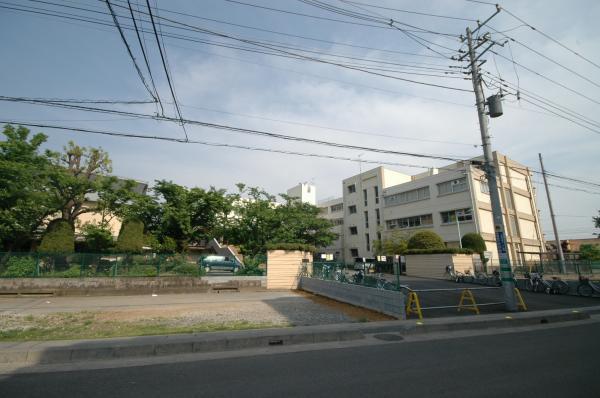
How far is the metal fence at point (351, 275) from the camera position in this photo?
11.1 m

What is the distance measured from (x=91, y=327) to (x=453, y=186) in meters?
36.4

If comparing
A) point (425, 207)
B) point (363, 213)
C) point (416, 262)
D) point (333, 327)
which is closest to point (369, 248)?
point (363, 213)

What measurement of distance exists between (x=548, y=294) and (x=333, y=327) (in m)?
14.5

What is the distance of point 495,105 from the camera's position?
478 inches

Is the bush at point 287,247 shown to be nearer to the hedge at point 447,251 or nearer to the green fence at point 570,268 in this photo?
the hedge at point 447,251

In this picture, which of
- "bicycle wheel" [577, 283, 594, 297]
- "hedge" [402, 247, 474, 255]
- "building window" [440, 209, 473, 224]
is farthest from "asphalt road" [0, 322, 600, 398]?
"building window" [440, 209, 473, 224]

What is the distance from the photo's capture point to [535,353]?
20.5 ft

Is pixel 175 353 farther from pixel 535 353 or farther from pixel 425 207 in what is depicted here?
pixel 425 207

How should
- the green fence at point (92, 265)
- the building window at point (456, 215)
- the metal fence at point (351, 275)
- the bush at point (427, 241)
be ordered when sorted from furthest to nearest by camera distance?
the building window at point (456, 215) < the bush at point (427, 241) < the green fence at point (92, 265) < the metal fence at point (351, 275)

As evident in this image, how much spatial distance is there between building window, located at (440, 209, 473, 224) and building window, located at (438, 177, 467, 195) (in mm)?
2412

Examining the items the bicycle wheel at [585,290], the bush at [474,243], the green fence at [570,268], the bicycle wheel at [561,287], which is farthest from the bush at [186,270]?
the bush at [474,243]

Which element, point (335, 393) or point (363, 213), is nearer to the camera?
point (335, 393)

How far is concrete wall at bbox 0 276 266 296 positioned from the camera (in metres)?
15.4

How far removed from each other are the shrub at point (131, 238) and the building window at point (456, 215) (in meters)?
32.2
